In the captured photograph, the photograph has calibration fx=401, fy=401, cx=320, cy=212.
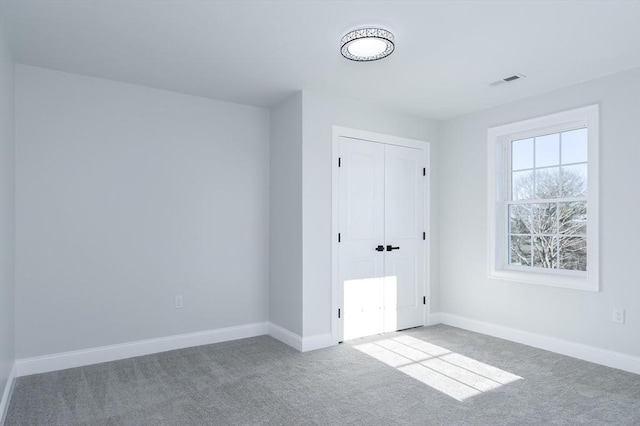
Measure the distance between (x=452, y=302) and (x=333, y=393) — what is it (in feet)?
8.58

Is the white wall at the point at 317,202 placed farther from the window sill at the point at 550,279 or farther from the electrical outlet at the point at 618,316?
the electrical outlet at the point at 618,316

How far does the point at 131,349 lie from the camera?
3.80 meters

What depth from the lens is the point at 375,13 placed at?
102 inches

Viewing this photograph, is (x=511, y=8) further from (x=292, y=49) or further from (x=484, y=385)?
(x=484, y=385)

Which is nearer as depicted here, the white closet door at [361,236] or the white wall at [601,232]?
the white wall at [601,232]

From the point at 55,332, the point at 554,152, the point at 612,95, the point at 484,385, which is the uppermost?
the point at 612,95

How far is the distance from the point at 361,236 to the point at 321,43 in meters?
2.18

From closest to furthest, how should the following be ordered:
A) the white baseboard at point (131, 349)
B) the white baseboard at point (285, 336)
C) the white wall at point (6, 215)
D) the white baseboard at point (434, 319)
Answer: the white wall at point (6, 215) < the white baseboard at point (131, 349) < the white baseboard at point (285, 336) < the white baseboard at point (434, 319)

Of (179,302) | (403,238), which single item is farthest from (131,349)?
(403,238)

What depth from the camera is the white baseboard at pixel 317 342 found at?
Answer: 13.1 feet

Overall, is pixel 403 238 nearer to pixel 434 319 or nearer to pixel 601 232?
pixel 434 319

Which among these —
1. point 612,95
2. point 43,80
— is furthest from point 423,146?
point 43,80

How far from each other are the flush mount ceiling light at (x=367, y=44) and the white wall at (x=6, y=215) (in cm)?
234

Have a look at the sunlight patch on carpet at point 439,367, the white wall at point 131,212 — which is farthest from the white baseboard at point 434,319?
the white wall at point 131,212
